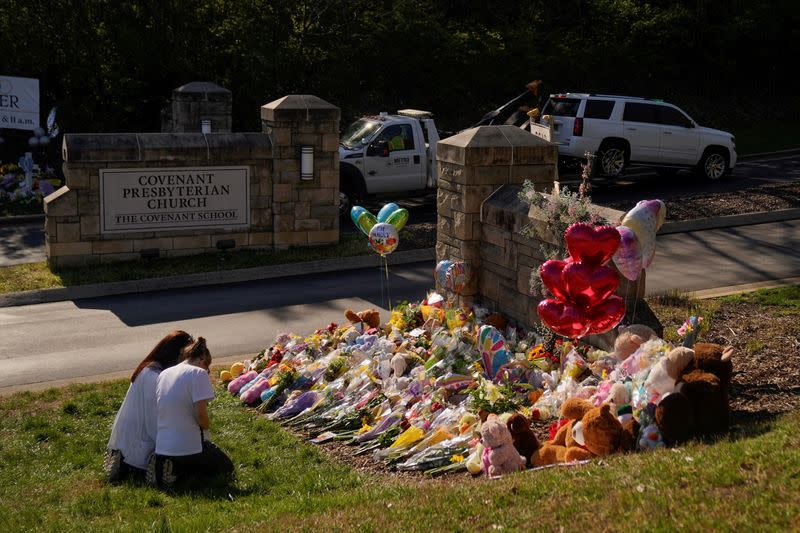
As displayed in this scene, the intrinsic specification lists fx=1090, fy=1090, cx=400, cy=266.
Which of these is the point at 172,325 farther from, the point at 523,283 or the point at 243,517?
the point at 243,517

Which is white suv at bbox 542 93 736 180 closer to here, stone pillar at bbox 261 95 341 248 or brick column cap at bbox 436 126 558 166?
stone pillar at bbox 261 95 341 248

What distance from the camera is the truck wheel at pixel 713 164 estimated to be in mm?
24031

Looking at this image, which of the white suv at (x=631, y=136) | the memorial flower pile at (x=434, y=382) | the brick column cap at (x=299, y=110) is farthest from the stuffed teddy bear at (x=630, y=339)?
the white suv at (x=631, y=136)

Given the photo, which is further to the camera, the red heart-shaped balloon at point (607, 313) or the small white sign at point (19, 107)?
the small white sign at point (19, 107)

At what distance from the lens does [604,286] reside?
8492 mm

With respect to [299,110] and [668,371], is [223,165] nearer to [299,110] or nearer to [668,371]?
[299,110]

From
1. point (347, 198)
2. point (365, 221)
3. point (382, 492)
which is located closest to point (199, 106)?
point (347, 198)

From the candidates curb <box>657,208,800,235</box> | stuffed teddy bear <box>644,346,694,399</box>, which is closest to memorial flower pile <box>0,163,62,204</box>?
curb <box>657,208,800,235</box>

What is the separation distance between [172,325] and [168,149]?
3939 millimetres

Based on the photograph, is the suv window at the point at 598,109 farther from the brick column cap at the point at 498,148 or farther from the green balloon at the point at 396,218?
the brick column cap at the point at 498,148

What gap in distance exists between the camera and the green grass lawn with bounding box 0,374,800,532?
6051 millimetres

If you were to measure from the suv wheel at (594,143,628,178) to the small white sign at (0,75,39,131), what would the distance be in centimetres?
1197

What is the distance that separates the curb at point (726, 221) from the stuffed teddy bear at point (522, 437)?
11186 mm

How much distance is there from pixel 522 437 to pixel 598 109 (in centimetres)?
1609
